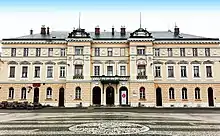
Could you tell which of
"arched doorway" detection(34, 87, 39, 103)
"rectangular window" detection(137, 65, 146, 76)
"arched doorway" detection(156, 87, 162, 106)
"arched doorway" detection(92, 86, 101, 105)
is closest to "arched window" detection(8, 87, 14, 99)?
"arched doorway" detection(34, 87, 39, 103)

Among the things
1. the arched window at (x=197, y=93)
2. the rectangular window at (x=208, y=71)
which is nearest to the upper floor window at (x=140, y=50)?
the arched window at (x=197, y=93)

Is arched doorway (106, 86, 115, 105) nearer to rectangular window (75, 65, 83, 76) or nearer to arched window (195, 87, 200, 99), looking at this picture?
rectangular window (75, 65, 83, 76)

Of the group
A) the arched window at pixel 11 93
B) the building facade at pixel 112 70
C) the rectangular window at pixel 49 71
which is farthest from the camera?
the rectangular window at pixel 49 71

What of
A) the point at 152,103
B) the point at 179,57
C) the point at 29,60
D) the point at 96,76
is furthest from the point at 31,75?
the point at 179,57

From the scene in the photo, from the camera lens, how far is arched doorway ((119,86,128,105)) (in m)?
40.3

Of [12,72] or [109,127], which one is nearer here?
[109,127]

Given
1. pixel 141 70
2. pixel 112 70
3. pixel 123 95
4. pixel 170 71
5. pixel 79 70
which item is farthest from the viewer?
pixel 112 70

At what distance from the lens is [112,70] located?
42344mm

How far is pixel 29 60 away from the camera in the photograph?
42.2m

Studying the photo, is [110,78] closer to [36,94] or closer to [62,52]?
[62,52]

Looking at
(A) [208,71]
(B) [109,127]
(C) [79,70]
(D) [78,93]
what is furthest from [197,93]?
(B) [109,127]

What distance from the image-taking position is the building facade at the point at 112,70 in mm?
40750

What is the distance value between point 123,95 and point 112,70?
5066 mm

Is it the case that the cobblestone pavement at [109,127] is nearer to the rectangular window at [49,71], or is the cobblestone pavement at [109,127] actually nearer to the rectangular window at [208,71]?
the rectangular window at [49,71]
